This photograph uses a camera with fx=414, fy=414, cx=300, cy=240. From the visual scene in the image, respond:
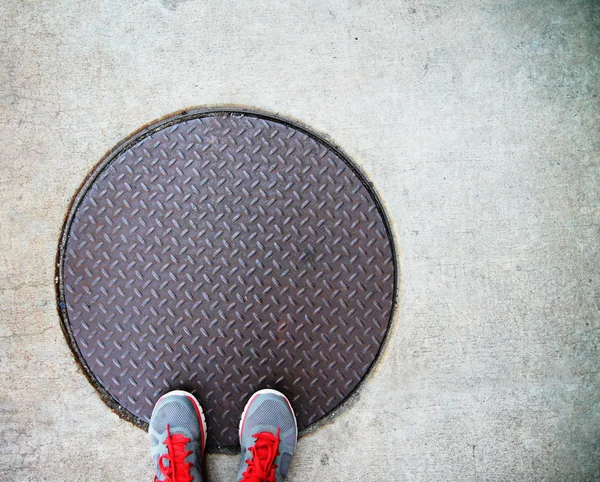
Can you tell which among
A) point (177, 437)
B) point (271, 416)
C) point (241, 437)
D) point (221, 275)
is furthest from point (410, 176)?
point (177, 437)

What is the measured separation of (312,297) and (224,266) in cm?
41

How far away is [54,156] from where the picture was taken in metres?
1.82

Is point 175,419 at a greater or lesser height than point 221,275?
lesser

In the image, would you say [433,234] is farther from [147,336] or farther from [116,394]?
[116,394]

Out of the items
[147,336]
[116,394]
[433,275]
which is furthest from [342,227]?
[116,394]

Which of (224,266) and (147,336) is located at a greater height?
(224,266)

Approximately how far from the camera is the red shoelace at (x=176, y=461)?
5.53 feet

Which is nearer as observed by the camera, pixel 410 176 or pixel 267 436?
pixel 267 436

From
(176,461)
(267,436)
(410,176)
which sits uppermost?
(410,176)

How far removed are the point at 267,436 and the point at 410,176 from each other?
4.18 ft

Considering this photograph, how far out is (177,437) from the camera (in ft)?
5.60

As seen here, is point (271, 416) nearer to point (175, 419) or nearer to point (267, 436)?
point (267, 436)

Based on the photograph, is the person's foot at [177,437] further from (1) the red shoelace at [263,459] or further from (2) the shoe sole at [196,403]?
(1) the red shoelace at [263,459]

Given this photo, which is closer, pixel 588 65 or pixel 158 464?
pixel 158 464
